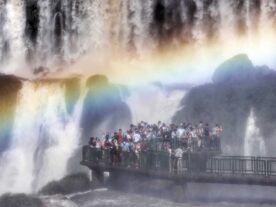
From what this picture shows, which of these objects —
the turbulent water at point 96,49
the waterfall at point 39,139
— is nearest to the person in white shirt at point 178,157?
the turbulent water at point 96,49

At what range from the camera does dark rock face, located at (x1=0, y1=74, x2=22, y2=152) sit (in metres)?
50.3

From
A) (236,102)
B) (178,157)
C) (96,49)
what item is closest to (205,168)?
(178,157)

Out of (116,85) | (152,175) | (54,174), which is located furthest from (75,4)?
(152,175)

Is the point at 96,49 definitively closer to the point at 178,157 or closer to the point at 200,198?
the point at 200,198

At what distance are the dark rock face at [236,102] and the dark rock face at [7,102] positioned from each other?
12.8m

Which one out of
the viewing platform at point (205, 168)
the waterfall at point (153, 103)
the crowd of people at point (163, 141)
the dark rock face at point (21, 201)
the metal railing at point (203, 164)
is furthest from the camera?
the waterfall at point (153, 103)

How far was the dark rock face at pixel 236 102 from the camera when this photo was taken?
4159 cm

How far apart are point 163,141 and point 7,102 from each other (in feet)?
76.4

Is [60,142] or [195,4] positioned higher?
[195,4]

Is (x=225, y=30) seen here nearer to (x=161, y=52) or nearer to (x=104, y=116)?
(x=161, y=52)

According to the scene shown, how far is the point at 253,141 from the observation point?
41.2 metres

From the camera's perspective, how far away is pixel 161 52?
54625 mm

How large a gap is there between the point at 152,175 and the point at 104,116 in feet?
55.2

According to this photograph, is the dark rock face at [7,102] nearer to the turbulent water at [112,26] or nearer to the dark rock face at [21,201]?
the turbulent water at [112,26]
